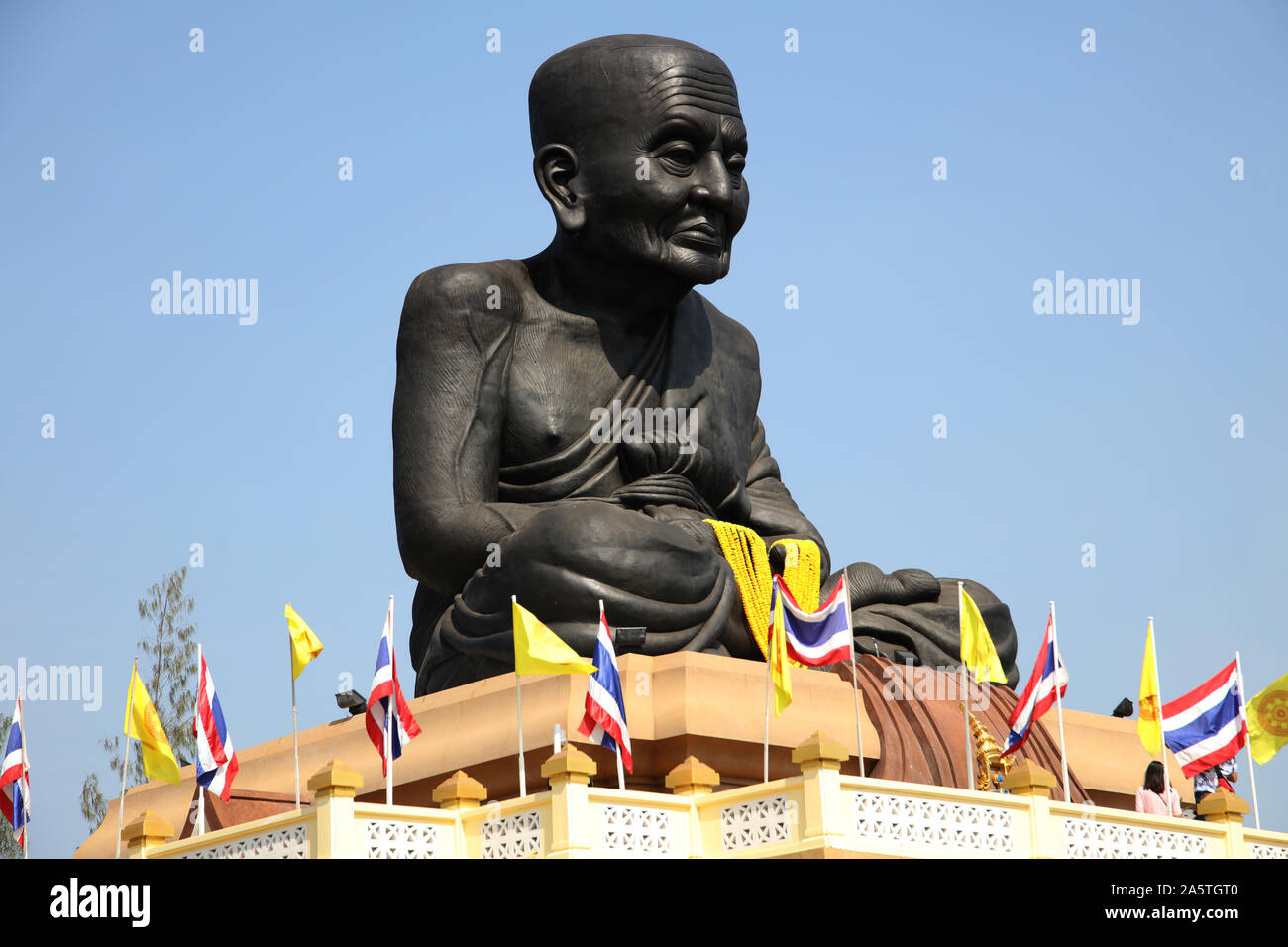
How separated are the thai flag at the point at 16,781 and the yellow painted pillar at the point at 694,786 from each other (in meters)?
4.36

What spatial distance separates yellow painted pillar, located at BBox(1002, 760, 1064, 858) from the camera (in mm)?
12523

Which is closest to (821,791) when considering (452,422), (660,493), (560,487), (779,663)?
(779,663)

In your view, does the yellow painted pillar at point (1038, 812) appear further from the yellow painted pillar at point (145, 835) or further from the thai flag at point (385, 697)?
the yellow painted pillar at point (145, 835)

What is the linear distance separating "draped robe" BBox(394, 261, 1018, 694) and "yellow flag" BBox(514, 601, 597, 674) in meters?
1.53

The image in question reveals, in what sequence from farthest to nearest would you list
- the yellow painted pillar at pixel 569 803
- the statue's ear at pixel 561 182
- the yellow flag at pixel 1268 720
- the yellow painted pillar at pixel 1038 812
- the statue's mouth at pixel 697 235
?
the statue's ear at pixel 561 182 → the statue's mouth at pixel 697 235 → the yellow flag at pixel 1268 720 → the yellow painted pillar at pixel 1038 812 → the yellow painted pillar at pixel 569 803

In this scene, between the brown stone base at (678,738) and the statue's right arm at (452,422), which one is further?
the statue's right arm at (452,422)


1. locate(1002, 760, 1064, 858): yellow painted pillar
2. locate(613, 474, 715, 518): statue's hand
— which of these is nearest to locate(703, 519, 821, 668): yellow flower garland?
locate(613, 474, 715, 518): statue's hand

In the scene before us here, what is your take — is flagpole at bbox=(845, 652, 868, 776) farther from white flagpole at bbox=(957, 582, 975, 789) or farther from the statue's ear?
the statue's ear

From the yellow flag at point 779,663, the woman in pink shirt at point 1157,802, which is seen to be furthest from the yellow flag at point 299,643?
the woman in pink shirt at point 1157,802

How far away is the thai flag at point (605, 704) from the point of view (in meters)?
12.8

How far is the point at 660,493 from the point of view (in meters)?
16.4

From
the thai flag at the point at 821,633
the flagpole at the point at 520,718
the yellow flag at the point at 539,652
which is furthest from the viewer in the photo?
the thai flag at the point at 821,633

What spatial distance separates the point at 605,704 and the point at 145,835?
8.83ft

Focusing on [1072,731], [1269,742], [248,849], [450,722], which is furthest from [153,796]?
[1269,742]
